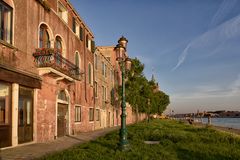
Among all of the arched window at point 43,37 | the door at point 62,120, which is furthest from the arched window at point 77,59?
the arched window at point 43,37

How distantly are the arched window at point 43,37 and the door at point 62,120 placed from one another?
14.0 ft

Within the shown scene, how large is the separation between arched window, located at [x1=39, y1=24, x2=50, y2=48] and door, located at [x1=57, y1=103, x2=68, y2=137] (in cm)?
426

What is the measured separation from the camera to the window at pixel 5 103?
12.5m

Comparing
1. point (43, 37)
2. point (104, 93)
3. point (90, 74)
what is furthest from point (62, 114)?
point (104, 93)

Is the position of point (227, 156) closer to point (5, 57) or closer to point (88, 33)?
point (5, 57)

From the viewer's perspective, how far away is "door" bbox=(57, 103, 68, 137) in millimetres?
19516

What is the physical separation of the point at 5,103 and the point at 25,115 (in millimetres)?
1907

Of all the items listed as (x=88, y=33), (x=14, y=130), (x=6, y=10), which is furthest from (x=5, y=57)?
(x=88, y=33)

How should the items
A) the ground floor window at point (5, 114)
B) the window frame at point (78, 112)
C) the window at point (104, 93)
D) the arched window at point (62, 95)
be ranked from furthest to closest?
1. the window at point (104, 93)
2. the window frame at point (78, 112)
3. the arched window at point (62, 95)
4. the ground floor window at point (5, 114)

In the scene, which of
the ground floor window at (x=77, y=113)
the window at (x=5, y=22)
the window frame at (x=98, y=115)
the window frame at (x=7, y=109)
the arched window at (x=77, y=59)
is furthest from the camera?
the window frame at (x=98, y=115)

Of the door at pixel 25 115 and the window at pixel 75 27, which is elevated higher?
the window at pixel 75 27

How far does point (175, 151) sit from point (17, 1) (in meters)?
9.79

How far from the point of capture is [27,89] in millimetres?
14719

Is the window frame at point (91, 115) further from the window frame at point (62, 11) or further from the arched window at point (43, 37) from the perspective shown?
the arched window at point (43, 37)
